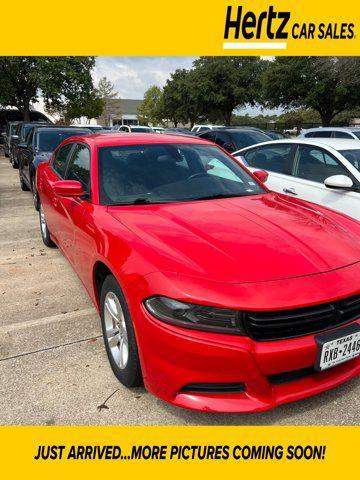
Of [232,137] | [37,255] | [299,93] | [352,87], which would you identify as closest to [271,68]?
[299,93]

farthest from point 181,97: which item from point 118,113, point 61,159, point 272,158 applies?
point 61,159

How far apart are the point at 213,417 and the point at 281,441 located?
0.42m

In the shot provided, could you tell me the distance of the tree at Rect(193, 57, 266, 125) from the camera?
37.9 metres

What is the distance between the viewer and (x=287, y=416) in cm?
243

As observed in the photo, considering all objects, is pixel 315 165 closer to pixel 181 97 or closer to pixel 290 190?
pixel 290 190

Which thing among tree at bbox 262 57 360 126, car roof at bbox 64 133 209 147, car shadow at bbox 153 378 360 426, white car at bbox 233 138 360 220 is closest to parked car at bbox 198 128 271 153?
white car at bbox 233 138 360 220

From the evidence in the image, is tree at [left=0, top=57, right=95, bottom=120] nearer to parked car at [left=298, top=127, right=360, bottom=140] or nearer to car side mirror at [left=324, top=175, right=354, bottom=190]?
parked car at [left=298, top=127, right=360, bottom=140]

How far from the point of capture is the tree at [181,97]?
133 feet

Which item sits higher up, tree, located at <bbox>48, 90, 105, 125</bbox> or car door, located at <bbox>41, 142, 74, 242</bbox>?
tree, located at <bbox>48, 90, 105, 125</bbox>

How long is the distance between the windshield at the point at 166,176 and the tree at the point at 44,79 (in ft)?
84.1

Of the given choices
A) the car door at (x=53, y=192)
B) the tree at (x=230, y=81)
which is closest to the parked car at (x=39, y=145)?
the car door at (x=53, y=192)

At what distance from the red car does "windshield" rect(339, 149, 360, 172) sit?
199cm

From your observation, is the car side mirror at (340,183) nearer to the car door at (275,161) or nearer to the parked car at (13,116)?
the car door at (275,161)

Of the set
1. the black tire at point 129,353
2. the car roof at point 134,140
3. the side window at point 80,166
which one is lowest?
the black tire at point 129,353
